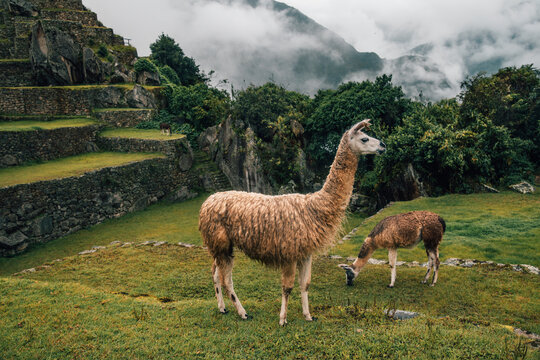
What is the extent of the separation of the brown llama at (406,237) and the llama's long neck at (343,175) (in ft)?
11.9

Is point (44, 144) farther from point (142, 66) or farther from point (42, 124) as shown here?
point (142, 66)

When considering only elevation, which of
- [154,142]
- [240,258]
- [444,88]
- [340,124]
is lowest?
[240,258]

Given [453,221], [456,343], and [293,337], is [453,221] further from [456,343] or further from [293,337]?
[293,337]

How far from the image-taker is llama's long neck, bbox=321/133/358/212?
5008 millimetres

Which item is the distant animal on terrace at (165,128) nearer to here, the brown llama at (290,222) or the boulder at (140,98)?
the boulder at (140,98)

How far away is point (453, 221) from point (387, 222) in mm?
5867

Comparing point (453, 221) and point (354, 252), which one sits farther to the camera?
point (453, 221)

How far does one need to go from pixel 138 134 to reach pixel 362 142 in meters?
21.9

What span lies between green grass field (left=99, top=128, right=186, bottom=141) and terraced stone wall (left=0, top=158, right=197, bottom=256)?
7.43 ft

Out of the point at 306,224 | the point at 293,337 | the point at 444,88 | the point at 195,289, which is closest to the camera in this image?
the point at 293,337

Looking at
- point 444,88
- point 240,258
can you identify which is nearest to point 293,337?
point 240,258

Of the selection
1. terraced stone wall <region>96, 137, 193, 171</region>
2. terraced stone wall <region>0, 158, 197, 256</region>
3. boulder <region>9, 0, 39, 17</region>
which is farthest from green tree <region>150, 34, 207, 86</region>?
terraced stone wall <region>0, 158, 197, 256</region>

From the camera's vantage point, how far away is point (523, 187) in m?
15.6

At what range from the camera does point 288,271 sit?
5.11 meters
